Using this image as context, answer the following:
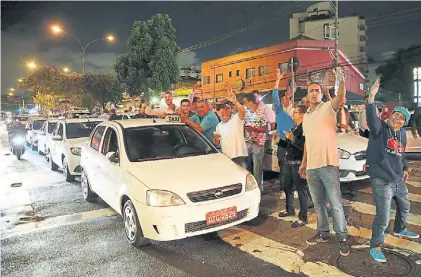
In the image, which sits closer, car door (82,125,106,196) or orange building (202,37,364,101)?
car door (82,125,106,196)

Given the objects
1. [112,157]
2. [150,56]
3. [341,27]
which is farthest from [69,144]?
[341,27]

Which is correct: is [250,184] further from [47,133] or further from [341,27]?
[341,27]

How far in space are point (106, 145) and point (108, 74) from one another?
899 inches

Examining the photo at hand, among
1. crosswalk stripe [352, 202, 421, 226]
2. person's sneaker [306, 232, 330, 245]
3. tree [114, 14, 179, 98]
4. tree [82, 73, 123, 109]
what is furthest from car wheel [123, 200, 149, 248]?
tree [82, 73, 123, 109]

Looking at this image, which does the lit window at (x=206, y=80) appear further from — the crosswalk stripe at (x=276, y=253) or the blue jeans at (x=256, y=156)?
the crosswalk stripe at (x=276, y=253)

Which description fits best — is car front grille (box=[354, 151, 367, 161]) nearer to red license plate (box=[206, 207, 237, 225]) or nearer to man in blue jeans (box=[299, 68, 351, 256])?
man in blue jeans (box=[299, 68, 351, 256])

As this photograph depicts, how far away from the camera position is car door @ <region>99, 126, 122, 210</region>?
16.3 ft

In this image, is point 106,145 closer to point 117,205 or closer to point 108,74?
Answer: point 117,205

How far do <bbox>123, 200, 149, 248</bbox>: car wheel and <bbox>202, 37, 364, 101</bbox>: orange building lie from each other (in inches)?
1024

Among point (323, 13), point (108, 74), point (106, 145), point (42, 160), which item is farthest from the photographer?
point (323, 13)

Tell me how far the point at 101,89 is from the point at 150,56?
19.4ft

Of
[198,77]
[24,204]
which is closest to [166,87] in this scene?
[24,204]

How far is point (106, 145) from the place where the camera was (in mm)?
5734

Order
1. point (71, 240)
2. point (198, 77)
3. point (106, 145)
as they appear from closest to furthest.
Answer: point (71, 240), point (106, 145), point (198, 77)
